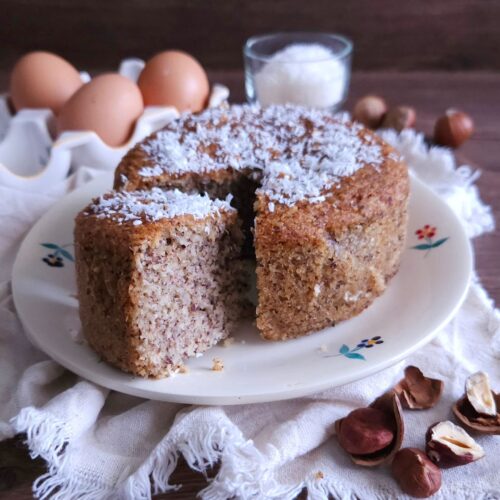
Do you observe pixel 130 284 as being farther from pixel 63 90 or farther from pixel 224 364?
pixel 63 90

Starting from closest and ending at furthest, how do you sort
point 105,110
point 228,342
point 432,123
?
1. point 228,342
2. point 105,110
3. point 432,123

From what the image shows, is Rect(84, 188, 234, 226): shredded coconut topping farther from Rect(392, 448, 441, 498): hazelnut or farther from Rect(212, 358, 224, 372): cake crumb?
Rect(392, 448, 441, 498): hazelnut

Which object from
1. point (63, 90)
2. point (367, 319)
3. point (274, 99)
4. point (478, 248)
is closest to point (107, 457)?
point (367, 319)

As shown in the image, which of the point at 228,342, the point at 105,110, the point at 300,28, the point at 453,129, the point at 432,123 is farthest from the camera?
the point at 300,28

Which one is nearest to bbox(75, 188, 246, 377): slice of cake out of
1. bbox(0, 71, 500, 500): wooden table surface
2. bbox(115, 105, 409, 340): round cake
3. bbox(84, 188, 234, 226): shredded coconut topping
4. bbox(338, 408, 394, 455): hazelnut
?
bbox(84, 188, 234, 226): shredded coconut topping

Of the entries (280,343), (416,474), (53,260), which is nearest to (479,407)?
(416,474)

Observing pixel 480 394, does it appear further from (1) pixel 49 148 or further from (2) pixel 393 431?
(1) pixel 49 148
